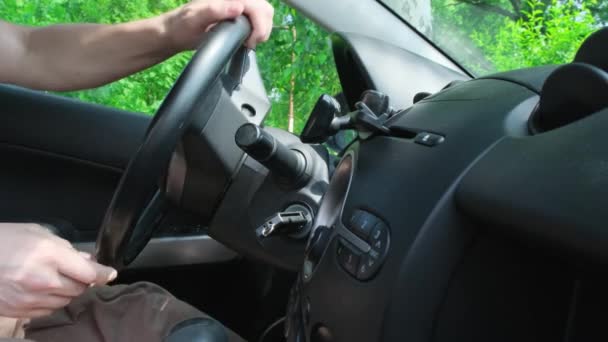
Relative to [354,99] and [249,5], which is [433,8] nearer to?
[354,99]

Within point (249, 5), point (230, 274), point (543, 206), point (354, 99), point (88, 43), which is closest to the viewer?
point (543, 206)

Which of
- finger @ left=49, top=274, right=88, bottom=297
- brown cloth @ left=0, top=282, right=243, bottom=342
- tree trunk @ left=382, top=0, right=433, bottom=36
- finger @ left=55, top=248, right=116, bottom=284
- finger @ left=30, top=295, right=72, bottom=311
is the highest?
tree trunk @ left=382, top=0, right=433, bottom=36

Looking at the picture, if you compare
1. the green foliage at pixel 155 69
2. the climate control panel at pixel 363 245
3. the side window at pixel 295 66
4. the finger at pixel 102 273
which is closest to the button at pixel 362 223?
the climate control panel at pixel 363 245

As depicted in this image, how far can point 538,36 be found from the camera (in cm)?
118

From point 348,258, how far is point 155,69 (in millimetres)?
1015

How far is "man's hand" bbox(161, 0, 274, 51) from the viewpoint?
920 millimetres

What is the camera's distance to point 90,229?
62.6 inches

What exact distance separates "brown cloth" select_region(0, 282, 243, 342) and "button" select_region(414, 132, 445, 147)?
0.51 metres

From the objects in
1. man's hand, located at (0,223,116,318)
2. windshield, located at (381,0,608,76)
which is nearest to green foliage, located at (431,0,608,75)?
windshield, located at (381,0,608,76)

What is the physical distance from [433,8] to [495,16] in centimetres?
15

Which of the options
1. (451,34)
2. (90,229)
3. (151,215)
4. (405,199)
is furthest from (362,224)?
(90,229)

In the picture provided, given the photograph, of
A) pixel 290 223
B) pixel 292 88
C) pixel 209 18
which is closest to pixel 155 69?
pixel 292 88

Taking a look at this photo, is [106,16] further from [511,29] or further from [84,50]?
[511,29]

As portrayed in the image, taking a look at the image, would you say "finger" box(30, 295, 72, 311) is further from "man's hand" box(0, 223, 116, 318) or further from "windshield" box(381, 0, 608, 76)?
"windshield" box(381, 0, 608, 76)
